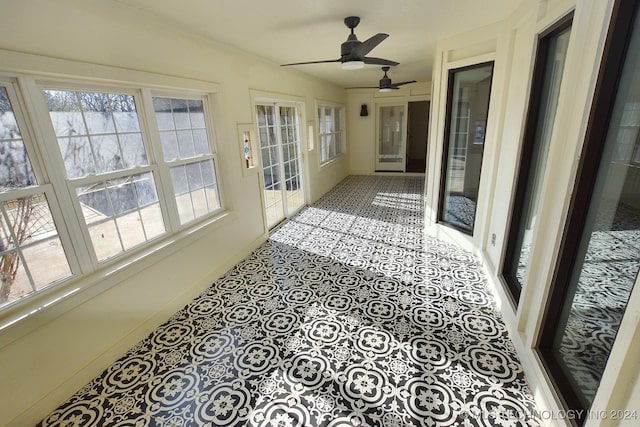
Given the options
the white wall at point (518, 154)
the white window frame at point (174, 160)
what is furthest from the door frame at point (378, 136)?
the white window frame at point (174, 160)

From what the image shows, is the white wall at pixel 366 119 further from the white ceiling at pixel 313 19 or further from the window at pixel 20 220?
the window at pixel 20 220

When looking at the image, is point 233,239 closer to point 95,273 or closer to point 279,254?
point 279,254

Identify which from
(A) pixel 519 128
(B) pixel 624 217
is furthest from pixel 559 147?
(A) pixel 519 128

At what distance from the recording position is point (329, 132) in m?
7.14

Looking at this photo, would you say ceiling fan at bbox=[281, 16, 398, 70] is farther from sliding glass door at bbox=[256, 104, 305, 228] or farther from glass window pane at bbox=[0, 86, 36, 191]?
glass window pane at bbox=[0, 86, 36, 191]

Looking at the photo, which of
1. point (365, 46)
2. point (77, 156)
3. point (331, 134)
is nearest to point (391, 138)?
point (331, 134)

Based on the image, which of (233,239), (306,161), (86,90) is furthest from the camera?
(306,161)

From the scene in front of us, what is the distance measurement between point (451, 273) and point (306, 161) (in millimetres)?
3419

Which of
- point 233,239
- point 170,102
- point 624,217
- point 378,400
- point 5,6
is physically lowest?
point 378,400

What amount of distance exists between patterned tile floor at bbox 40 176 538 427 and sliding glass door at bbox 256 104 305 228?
149cm

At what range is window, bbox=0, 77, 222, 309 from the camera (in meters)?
1.63

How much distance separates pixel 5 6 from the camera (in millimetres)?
1489

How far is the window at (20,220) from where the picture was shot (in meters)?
1.58

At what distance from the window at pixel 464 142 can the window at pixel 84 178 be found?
3.06m
